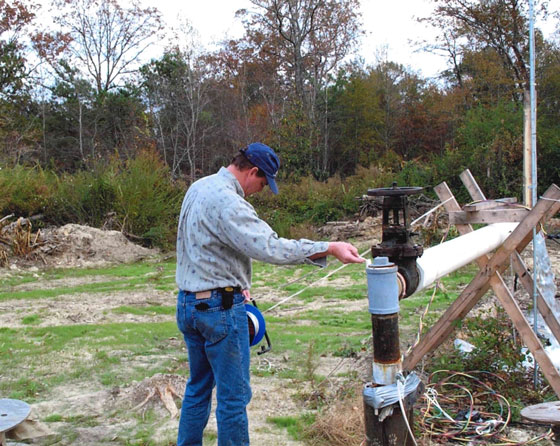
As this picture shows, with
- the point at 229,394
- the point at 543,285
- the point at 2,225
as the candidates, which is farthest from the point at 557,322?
the point at 2,225

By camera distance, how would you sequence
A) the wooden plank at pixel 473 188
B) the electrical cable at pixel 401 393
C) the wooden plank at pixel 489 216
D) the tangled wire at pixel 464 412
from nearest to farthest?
the electrical cable at pixel 401 393 → the tangled wire at pixel 464 412 → the wooden plank at pixel 489 216 → the wooden plank at pixel 473 188

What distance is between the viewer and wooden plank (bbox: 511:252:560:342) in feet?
13.6

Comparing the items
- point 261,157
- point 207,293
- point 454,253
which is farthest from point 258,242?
point 454,253

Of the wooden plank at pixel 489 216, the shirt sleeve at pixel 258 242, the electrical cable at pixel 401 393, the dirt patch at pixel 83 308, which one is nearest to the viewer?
the electrical cable at pixel 401 393

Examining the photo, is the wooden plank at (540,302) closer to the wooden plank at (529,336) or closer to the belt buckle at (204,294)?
the wooden plank at (529,336)

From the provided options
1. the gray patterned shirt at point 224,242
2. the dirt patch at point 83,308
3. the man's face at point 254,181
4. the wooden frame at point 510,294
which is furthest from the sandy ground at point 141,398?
the man's face at point 254,181

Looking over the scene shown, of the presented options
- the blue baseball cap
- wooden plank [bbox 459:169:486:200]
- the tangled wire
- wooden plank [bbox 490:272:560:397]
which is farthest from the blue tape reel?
wooden plank [bbox 459:169:486:200]

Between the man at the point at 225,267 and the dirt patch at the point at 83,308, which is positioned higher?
the man at the point at 225,267

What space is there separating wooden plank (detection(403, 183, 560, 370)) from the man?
5.83 ft

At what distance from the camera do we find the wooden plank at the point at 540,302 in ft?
13.6

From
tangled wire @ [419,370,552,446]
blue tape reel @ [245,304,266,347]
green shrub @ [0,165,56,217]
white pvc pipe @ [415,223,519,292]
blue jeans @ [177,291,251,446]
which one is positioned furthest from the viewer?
green shrub @ [0,165,56,217]

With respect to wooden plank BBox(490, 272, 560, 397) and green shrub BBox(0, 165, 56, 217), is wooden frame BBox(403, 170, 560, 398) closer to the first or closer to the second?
wooden plank BBox(490, 272, 560, 397)

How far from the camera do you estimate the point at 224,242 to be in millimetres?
2793

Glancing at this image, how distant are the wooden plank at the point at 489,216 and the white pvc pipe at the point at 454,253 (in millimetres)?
65
